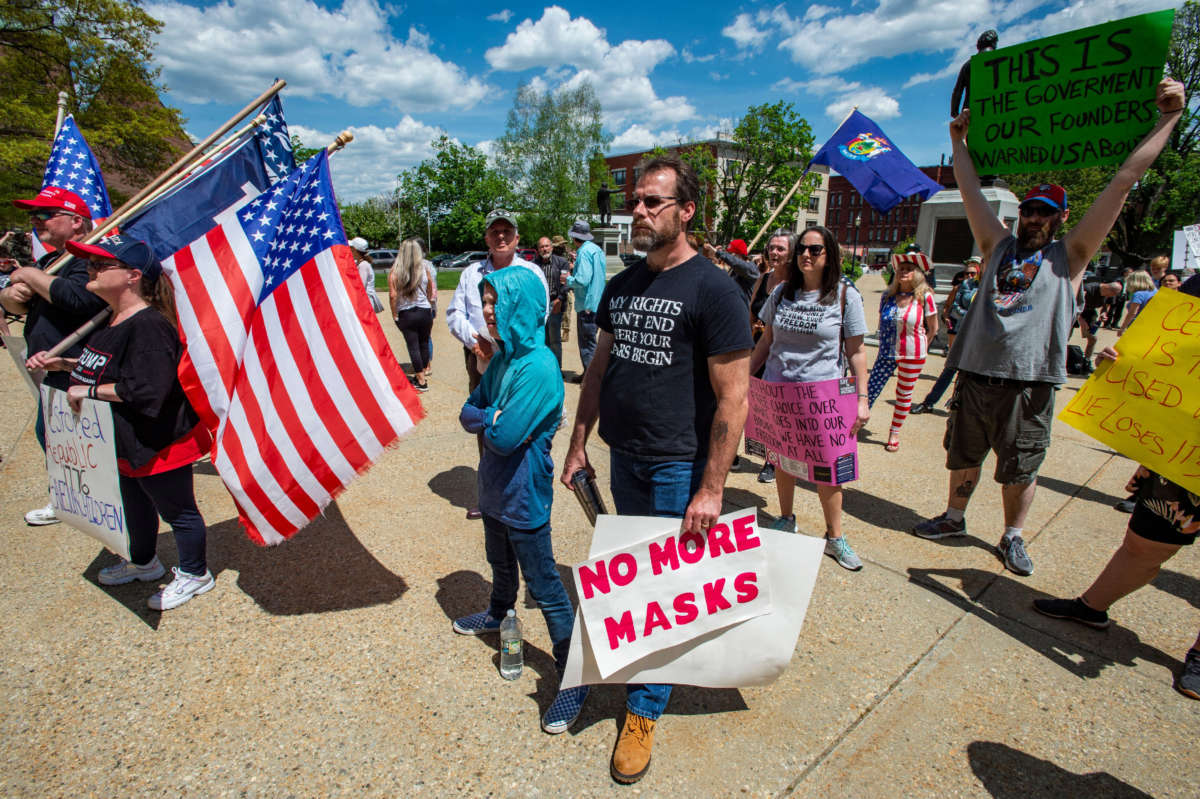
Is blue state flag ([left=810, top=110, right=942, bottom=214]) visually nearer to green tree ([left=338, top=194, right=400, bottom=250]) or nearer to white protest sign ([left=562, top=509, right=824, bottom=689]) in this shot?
white protest sign ([left=562, top=509, right=824, bottom=689])

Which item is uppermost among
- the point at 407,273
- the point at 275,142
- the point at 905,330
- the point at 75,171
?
the point at 275,142

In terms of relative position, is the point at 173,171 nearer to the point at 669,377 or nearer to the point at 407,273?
the point at 669,377

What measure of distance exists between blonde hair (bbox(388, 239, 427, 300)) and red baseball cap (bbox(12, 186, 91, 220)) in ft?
10.6

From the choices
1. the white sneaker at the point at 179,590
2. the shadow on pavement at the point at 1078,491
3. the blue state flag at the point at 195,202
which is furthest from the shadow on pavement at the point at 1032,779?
the blue state flag at the point at 195,202

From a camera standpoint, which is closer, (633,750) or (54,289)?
(633,750)

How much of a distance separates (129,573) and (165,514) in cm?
61

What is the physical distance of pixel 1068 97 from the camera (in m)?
2.94

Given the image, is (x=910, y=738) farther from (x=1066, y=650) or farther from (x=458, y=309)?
(x=458, y=309)

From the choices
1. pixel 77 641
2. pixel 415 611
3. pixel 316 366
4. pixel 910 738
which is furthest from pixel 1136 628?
pixel 77 641

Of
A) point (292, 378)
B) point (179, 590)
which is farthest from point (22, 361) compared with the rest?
point (292, 378)

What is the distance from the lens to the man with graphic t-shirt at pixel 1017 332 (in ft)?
9.98

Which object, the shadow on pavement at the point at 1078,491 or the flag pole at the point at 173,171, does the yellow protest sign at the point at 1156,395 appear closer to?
the shadow on pavement at the point at 1078,491

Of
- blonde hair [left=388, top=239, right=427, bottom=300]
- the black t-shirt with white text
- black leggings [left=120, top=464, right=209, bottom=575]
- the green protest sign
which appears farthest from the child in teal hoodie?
blonde hair [left=388, top=239, right=427, bottom=300]

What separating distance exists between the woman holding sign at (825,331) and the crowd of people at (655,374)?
0.04 ft
